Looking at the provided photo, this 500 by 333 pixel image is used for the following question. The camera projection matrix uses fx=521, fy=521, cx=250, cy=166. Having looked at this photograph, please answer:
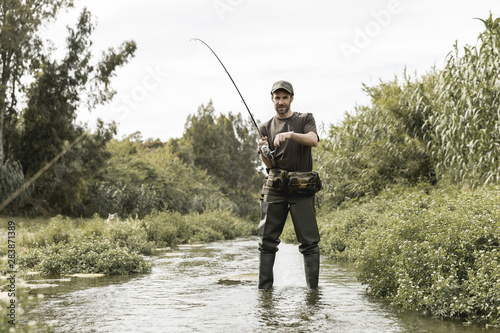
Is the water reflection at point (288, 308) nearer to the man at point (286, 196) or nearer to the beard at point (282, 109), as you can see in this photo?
the man at point (286, 196)

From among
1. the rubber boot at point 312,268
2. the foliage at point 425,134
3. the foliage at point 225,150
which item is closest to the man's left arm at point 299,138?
the rubber boot at point 312,268

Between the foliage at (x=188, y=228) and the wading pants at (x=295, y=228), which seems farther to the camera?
the foliage at (x=188, y=228)

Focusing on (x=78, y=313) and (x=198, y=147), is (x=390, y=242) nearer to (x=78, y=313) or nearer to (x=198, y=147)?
(x=78, y=313)

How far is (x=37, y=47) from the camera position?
25.0m

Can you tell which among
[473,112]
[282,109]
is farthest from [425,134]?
[282,109]

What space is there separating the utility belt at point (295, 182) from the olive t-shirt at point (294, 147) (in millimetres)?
130

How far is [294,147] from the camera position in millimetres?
6062

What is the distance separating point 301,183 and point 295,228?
603 millimetres

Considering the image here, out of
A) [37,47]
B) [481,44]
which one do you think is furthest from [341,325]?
[37,47]

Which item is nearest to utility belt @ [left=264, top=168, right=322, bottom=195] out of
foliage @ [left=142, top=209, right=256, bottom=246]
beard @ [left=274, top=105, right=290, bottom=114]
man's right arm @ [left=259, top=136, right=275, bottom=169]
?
man's right arm @ [left=259, top=136, right=275, bottom=169]

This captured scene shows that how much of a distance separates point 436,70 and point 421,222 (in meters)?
11.1

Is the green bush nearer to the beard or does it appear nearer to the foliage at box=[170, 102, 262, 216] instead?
the beard

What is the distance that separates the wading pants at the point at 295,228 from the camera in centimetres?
605

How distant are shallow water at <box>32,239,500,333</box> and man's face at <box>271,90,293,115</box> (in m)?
2.13
